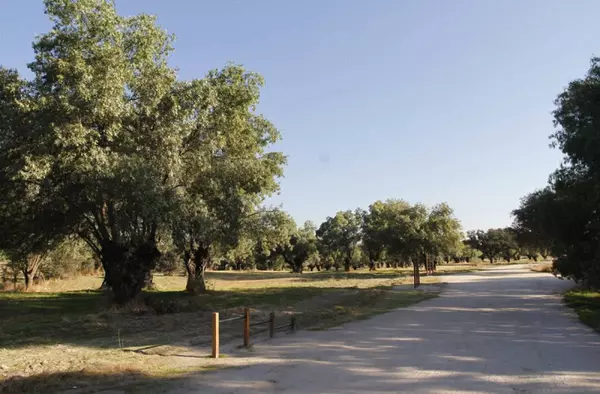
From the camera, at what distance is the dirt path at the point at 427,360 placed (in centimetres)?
804

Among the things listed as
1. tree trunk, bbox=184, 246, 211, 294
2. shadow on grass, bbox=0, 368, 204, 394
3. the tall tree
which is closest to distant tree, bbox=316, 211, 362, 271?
tree trunk, bbox=184, 246, 211, 294

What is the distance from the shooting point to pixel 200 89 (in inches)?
737

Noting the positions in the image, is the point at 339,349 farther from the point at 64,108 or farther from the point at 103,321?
the point at 64,108

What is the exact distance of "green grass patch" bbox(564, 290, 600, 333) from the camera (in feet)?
52.2

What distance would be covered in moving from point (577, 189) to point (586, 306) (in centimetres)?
482

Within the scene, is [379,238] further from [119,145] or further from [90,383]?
[90,383]

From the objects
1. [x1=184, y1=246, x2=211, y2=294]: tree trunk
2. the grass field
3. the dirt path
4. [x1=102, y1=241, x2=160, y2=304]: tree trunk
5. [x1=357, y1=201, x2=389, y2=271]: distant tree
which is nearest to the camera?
the dirt path

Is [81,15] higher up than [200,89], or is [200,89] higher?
[81,15]

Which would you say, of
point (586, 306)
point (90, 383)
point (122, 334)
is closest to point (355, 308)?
point (586, 306)

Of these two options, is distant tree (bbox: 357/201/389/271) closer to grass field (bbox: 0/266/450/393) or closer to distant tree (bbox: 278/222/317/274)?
distant tree (bbox: 278/222/317/274)

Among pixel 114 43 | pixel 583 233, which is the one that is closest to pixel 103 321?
pixel 114 43

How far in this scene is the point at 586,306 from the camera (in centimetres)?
2081

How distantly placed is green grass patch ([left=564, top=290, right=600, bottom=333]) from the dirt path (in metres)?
0.48

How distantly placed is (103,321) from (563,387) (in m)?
13.8
